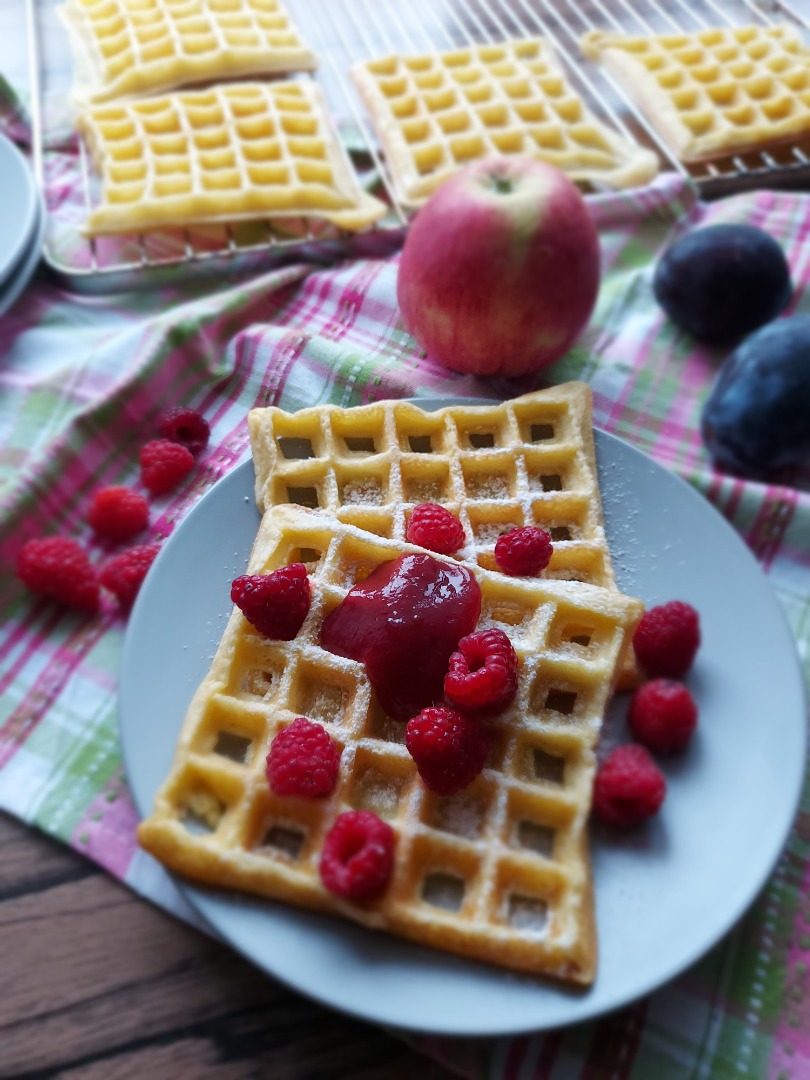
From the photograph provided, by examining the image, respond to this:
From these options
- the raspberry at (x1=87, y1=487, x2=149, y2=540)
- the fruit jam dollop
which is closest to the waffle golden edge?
the fruit jam dollop

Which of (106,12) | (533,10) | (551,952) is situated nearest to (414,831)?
(551,952)

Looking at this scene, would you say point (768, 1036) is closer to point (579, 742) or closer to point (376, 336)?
point (579, 742)

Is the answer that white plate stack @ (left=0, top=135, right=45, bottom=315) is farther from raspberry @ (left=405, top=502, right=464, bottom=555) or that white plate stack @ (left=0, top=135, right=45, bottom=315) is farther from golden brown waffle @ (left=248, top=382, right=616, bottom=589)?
raspberry @ (left=405, top=502, right=464, bottom=555)

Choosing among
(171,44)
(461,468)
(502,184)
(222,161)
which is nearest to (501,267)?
(502,184)

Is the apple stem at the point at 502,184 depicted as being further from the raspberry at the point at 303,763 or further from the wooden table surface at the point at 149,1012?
the wooden table surface at the point at 149,1012

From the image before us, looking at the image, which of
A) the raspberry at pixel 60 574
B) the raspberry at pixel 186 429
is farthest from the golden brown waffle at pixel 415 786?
the raspberry at pixel 186 429

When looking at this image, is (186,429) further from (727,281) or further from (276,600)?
(727,281)
